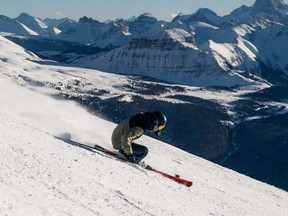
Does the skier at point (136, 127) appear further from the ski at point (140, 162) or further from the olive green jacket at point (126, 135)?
the ski at point (140, 162)

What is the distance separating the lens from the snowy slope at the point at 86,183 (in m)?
12.8

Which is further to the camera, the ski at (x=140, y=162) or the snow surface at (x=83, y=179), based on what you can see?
the ski at (x=140, y=162)

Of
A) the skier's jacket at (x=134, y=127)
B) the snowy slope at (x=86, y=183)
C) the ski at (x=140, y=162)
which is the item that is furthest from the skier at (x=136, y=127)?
the snowy slope at (x=86, y=183)

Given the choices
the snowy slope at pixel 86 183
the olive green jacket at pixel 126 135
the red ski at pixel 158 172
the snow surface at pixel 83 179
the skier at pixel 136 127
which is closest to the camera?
the snowy slope at pixel 86 183

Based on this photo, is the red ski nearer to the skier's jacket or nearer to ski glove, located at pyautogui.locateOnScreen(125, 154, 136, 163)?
ski glove, located at pyautogui.locateOnScreen(125, 154, 136, 163)

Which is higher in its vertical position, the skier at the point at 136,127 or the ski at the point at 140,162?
the skier at the point at 136,127

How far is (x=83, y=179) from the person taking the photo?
1509 centimetres

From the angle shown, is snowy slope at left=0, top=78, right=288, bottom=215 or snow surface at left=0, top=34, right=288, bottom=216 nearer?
snowy slope at left=0, top=78, right=288, bottom=215

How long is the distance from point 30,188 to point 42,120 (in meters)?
9.80

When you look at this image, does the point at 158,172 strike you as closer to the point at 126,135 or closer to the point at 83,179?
the point at 126,135

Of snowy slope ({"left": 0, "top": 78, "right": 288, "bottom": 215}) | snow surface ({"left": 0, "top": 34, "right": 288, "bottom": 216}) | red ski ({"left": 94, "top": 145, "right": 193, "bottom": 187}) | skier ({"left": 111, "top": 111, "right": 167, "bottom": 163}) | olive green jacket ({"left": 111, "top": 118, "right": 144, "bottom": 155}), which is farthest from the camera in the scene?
Answer: red ski ({"left": 94, "top": 145, "right": 193, "bottom": 187})

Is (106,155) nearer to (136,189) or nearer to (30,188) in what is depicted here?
(136,189)

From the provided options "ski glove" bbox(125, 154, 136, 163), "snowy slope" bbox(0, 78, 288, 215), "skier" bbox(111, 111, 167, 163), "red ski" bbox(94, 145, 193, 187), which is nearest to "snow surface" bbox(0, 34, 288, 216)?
"snowy slope" bbox(0, 78, 288, 215)

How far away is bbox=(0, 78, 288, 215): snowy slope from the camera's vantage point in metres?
12.8
